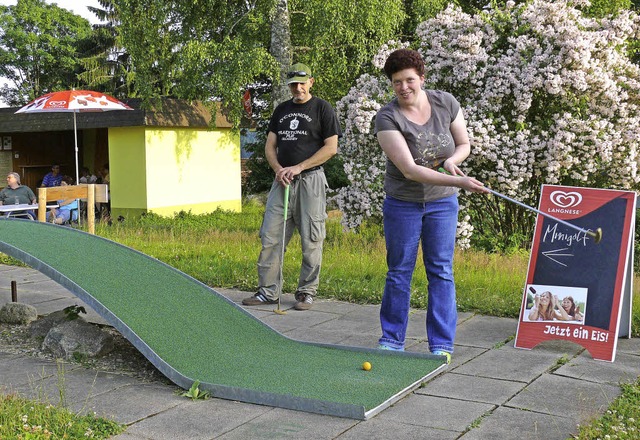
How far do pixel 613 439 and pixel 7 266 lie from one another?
811 centimetres

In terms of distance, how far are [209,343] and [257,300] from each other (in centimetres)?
208

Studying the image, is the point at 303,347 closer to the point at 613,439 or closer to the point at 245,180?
the point at 613,439

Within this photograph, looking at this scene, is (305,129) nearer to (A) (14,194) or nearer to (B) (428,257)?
(B) (428,257)

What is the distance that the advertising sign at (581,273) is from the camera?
5.21 metres

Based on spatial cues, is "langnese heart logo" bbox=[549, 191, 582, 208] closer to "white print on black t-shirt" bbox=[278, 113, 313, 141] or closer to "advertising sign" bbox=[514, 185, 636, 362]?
"advertising sign" bbox=[514, 185, 636, 362]

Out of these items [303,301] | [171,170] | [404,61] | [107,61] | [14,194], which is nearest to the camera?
[404,61]

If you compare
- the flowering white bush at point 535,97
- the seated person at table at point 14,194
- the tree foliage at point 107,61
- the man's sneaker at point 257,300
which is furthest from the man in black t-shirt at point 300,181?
the tree foliage at point 107,61

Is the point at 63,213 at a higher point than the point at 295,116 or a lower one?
lower

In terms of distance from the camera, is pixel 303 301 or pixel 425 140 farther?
pixel 303 301

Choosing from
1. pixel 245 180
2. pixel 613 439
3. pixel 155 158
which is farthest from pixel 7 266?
pixel 245 180

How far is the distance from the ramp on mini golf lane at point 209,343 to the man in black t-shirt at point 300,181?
1.27 m

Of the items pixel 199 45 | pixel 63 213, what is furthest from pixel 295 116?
pixel 199 45

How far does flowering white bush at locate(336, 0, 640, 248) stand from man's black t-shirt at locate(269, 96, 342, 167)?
3.32m

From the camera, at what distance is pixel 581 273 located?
17.6 feet
